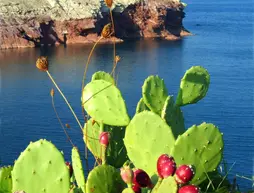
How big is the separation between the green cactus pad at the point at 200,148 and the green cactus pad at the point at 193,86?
0.66 meters

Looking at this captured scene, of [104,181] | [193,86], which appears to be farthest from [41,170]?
[193,86]

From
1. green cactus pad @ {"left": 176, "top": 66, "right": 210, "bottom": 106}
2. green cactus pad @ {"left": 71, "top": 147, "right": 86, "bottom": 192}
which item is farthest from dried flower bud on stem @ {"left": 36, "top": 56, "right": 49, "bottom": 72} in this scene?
green cactus pad @ {"left": 176, "top": 66, "right": 210, "bottom": 106}

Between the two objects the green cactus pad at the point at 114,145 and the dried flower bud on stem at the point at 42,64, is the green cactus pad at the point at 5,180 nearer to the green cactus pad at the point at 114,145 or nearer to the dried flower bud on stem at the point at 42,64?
the green cactus pad at the point at 114,145

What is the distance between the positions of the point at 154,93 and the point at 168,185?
1.19m

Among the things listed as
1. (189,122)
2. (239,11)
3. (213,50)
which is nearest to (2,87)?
(189,122)

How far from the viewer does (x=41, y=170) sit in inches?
83.2

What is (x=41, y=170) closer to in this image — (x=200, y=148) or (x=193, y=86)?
(x=200, y=148)

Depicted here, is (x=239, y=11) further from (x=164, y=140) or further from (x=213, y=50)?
(x=164, y=140)

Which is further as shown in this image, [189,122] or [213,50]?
[213,50]

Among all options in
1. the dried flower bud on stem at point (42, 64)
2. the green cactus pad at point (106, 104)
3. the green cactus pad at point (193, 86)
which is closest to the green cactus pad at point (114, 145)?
the green cactus pad at point (106, 104)

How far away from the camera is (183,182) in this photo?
1.57m

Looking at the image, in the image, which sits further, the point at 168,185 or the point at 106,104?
the point at 106,104

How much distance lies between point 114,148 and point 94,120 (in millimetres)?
250

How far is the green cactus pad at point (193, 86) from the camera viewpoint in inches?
117
